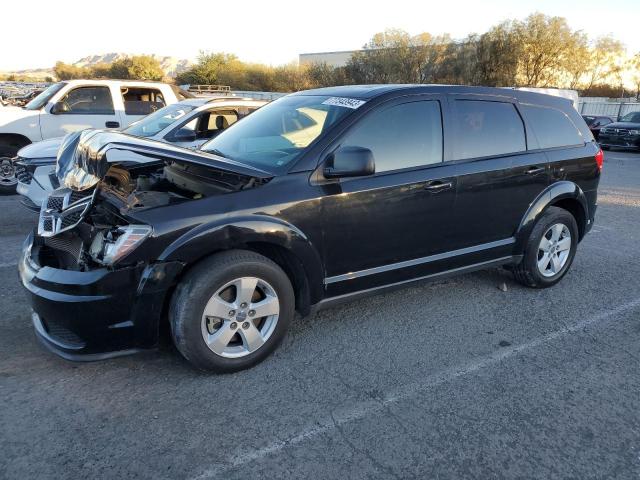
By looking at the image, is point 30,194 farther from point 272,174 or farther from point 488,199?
point 488,199

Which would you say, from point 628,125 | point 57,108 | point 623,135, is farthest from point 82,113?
point 628,125

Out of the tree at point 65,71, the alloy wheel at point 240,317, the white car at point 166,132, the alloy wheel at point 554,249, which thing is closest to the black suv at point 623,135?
the white car at point 166,132

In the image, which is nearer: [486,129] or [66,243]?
[66,243]

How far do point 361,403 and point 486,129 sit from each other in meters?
2.51

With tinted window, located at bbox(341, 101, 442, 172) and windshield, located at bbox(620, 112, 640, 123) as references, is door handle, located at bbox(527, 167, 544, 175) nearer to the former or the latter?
tinted window, located at bbox(341, 101, 442, 172)

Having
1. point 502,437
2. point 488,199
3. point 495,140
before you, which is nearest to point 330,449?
point 502,437

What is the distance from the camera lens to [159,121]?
7238 millimetres

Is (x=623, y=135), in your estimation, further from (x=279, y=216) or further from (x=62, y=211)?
(x=62, y=211)

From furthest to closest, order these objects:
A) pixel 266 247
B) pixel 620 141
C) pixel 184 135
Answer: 1. pixel 620 141
2. pixel 184 135
3. pixel 266 247

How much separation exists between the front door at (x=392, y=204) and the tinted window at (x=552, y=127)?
3.86 ft

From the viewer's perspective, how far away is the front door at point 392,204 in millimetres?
3391

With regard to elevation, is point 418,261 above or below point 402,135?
below

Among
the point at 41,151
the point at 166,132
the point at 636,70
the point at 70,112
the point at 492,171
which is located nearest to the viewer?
the point at 492,171

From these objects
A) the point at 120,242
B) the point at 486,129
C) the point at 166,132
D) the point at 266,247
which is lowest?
the point at 266,247
